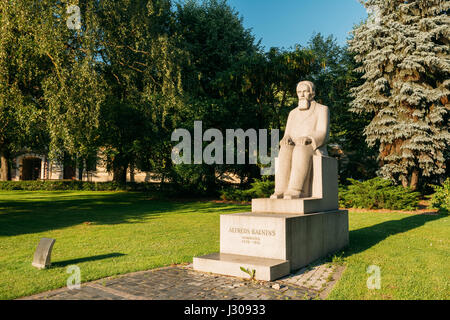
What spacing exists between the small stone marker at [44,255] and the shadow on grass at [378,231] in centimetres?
535

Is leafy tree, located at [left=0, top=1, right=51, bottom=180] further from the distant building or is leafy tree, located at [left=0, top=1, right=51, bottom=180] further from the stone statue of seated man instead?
the distant building

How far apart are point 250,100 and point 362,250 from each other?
14.8 m

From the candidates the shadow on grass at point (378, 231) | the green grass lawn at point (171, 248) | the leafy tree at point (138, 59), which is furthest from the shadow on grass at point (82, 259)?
the leafy tree at point (138, 59)

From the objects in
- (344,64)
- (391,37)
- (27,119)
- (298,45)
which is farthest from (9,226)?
(344,64)

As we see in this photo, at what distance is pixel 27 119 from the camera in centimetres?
1059

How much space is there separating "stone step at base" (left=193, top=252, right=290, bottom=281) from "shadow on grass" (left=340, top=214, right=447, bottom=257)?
80.1 inches

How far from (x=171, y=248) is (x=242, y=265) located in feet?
9.64

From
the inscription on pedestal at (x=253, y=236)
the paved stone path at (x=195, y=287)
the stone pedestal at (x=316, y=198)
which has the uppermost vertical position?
the stone pedestal at (x=316, y=198)

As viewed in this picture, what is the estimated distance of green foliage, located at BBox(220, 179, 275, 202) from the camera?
59.1ft

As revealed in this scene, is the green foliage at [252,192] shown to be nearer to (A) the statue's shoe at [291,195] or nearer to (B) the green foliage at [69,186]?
(A) the statue's shoe at [291,195]

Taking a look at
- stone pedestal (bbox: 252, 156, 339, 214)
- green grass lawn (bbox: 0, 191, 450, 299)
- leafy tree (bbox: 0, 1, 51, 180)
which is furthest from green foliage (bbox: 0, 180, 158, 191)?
stone pedestal (bbox: 252, 156, 339, 214)

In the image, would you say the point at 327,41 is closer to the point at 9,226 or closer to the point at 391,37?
the point at 391,37

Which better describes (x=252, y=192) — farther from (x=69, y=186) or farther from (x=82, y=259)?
(x=69, y=186)

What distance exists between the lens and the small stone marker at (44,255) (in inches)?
230
